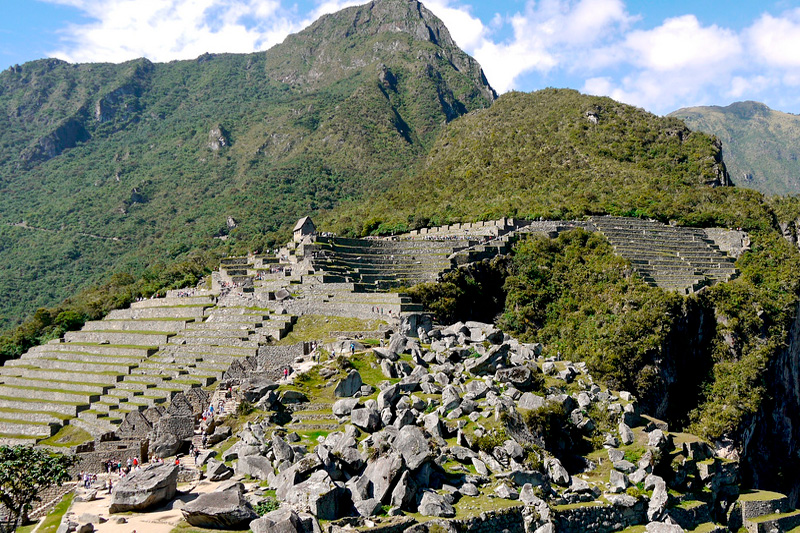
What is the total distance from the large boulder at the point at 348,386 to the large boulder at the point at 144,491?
6.48 metres

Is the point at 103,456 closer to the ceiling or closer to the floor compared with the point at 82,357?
closer to the floor

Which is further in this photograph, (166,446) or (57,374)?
(57,374)

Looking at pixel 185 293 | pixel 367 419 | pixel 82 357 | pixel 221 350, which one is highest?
pixel 185 293

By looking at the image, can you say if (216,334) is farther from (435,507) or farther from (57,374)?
(435,507)

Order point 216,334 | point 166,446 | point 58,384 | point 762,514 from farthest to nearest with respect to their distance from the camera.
→ point 58,384 < point 216,334 < point 762,514 < point 166,446

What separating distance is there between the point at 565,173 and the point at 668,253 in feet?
79.5

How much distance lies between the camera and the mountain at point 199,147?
10088 centimetres

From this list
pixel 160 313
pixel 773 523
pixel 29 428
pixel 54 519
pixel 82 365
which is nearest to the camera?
pixel 54 519

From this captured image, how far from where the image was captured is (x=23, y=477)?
21.4 metres

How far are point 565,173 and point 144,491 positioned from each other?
64668 millimetres

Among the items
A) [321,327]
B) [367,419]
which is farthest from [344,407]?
[321,327]

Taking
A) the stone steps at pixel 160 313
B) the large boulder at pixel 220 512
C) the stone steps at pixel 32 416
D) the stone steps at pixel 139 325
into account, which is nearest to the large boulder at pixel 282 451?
the large boulder at pixel 220 512

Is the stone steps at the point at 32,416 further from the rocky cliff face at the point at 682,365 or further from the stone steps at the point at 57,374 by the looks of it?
the rocky cliff face at the point at 682,365

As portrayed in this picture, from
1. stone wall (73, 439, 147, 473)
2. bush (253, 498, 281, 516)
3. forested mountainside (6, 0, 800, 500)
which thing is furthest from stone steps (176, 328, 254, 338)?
bush (253, 498, 281, 516)
